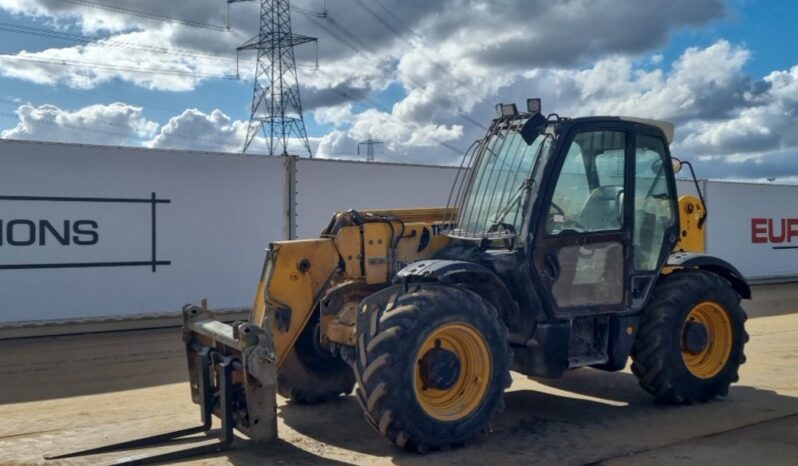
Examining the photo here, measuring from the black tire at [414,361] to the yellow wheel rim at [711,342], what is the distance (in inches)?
86.4

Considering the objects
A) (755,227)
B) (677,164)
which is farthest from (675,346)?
(755,227)

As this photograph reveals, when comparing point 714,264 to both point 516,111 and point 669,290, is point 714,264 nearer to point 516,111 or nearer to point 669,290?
point 669,290

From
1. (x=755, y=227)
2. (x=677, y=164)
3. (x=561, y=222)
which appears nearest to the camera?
(x=561, y=222)

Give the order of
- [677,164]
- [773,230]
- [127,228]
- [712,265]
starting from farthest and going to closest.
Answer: [773,230] → [127,228] → [677,164] → [712,265]

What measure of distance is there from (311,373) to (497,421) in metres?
1.54

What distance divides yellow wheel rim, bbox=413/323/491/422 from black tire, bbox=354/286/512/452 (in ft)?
0.07

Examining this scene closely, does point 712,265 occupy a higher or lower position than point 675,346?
higher

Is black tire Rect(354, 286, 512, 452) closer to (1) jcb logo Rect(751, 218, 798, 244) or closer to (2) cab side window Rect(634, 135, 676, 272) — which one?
(2) cab side window Rect(634, 135, 676, 272)

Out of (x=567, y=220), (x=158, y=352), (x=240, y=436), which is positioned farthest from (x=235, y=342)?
(x=158, y=352)

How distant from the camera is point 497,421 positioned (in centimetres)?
614

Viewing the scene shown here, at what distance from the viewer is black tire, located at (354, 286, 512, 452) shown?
4.95 metres

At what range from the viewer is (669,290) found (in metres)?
6.57

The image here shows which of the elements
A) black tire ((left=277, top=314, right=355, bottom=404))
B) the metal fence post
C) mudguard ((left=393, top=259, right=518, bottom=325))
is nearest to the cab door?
mudguard ((left=393, top=259, right=518, bottom=325))

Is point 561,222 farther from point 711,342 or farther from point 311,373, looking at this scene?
point 311,373
